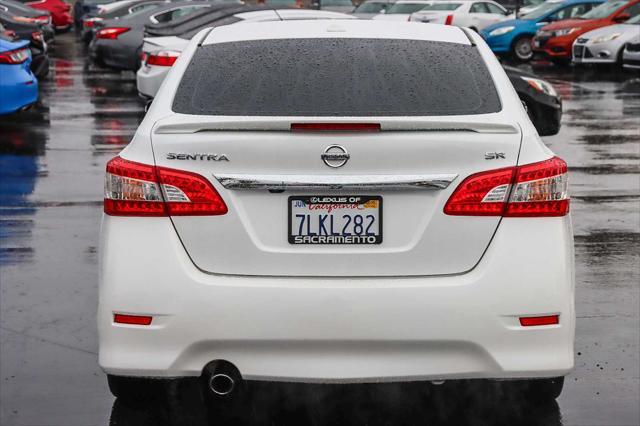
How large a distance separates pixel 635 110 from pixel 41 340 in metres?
14.3

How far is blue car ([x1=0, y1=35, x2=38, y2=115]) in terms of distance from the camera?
15.4 meters

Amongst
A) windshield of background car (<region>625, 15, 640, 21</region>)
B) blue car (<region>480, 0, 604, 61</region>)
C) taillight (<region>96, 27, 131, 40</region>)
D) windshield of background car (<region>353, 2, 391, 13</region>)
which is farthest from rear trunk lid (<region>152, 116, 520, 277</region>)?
windshield of background car (<region>353, 2, 391, 13</region>)

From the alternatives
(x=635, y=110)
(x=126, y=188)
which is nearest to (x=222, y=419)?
(x=126, y=188)

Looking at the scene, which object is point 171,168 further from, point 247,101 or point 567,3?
point 567,3

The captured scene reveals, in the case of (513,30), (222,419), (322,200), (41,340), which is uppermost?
(322,200)

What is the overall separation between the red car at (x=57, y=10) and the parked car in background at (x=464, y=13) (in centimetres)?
1415

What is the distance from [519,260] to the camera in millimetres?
4539

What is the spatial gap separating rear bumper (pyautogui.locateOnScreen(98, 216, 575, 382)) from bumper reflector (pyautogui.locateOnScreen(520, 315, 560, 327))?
0.06ft

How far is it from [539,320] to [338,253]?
0.74m

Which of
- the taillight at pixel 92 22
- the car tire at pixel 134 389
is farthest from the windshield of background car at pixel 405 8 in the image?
the car tire at pixel 134 389

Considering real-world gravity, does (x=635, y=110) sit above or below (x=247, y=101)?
below

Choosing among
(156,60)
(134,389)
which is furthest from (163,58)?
(134,389)

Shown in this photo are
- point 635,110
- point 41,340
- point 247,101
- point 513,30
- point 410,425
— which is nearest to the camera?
point 247,101

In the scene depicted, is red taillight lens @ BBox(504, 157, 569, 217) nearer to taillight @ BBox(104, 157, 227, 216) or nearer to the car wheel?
taillight @ BBox(104, 157, 227, 216)
